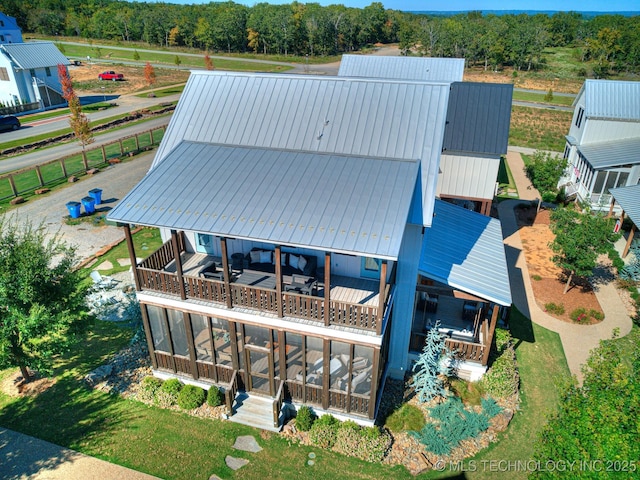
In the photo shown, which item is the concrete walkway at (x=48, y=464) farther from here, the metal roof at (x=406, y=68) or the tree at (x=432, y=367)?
the metal roof at (x=406, y=68)

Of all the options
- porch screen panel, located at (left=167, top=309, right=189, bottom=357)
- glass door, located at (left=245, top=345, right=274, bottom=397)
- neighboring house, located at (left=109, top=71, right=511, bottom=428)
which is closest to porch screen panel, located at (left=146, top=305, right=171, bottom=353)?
neighboring house, located at (left=109, top=71, right=511, bottom=428)

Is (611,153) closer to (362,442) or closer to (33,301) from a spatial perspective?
(362,442)

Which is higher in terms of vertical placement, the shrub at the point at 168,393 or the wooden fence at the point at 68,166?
the wooden fence at the point at 68,166

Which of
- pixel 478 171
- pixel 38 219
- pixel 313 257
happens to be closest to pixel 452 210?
pixel 478 171

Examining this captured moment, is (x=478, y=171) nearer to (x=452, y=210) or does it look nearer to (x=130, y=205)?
(x=452, y=210)

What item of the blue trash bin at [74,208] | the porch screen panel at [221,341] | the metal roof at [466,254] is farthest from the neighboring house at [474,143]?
the blue trash bin at [74,208]

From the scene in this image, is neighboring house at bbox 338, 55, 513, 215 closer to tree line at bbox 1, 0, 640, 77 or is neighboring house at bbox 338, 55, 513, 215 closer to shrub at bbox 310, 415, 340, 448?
shrub at bbox 310, 415, 340, 448
